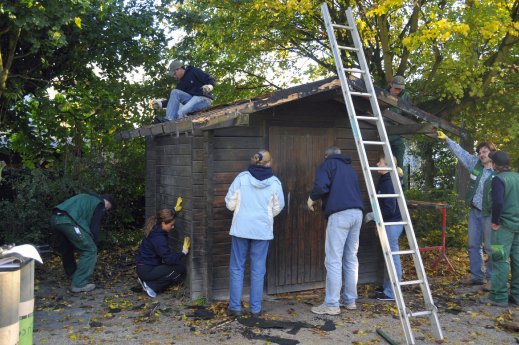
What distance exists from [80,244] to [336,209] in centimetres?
382

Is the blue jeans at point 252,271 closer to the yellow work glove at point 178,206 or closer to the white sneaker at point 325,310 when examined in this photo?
the white sneaker at point 325,310

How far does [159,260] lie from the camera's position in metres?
7.10

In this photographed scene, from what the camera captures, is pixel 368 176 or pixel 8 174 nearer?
pixel 368 176

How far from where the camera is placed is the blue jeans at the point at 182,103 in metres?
8.36

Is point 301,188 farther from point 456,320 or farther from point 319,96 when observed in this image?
point 456,320

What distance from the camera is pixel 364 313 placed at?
6320mm

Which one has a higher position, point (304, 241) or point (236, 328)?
point (304, 241)

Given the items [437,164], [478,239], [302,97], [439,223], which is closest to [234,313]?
[302,97]

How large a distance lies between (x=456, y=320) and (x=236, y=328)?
2691 millimetres

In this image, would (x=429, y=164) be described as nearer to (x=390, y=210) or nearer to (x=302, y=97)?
(x=390, y=210)

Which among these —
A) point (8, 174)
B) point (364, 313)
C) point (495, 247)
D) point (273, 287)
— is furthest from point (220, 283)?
point (8, 174)

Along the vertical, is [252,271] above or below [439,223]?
below

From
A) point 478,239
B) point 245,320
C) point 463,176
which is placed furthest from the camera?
point 463,176

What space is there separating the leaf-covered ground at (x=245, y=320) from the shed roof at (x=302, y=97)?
91.1 inches
